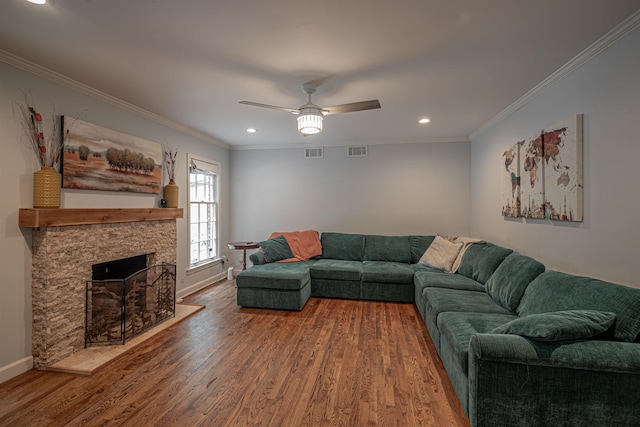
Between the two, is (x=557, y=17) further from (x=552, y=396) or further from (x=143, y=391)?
(x=143, y=391)

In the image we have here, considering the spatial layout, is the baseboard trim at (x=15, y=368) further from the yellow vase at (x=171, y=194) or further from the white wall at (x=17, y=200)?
the yellow vase at (x=171, y=194)

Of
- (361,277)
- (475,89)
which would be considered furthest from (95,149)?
(475,89)

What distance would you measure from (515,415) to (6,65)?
14.1ft

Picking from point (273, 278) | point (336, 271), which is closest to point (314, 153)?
point (336, 271)

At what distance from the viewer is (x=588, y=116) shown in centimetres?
223

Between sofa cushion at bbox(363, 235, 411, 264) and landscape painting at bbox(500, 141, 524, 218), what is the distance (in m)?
1.59

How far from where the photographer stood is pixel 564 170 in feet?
8.13

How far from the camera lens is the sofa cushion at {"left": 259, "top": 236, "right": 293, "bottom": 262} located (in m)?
4.54

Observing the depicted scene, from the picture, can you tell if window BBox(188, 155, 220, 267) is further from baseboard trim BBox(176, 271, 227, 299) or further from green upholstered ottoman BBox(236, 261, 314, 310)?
green upholstered ottoman BBox(236, 261, 314, 310)

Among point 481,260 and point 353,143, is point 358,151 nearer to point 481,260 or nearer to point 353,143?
point 353,143

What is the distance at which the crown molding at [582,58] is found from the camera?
6.05 ft

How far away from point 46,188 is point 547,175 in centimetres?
455

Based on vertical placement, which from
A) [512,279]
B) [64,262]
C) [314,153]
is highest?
[314,153]

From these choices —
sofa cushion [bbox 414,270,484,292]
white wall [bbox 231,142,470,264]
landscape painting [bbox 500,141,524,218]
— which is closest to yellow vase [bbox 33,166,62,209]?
white wall [bbox 231,142,470,264]
